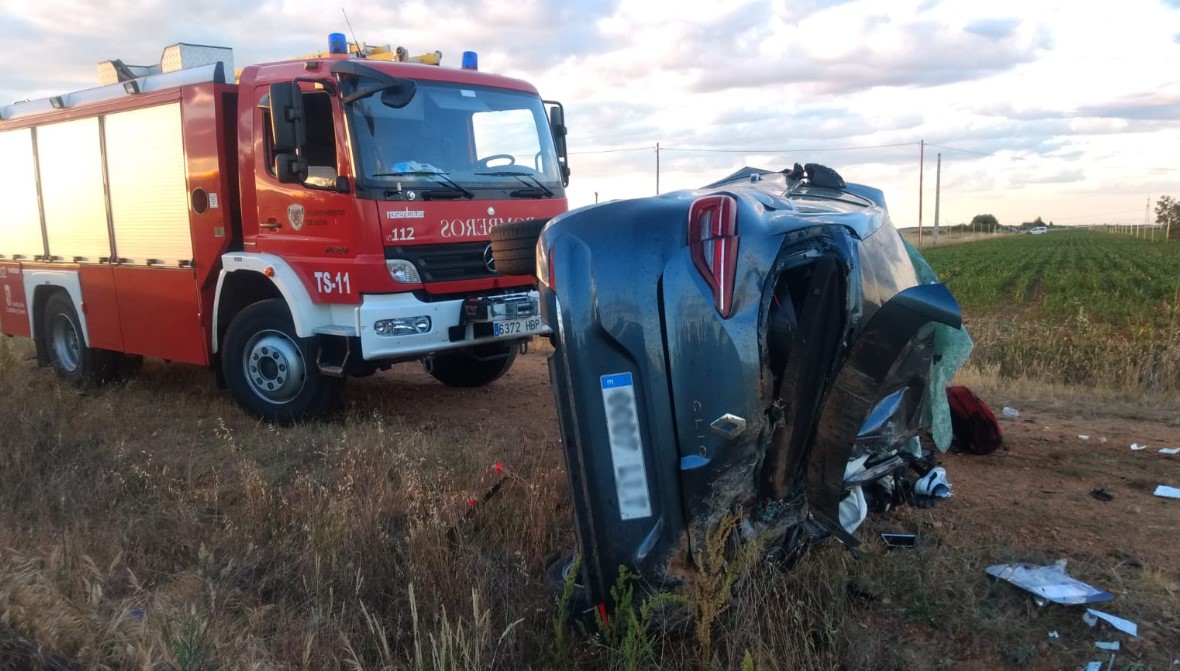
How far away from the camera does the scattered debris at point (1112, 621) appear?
313cm

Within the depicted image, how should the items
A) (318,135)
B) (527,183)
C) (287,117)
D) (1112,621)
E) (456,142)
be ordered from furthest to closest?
(527,183) → (456,142) → (318,135) → (287,117) → (1112,621)

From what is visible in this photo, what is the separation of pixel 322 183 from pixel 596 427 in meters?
4.21

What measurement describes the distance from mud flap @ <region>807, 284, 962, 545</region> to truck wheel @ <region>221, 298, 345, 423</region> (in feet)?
A: 15.0

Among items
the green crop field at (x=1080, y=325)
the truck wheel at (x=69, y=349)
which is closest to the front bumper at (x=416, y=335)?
the truck wheel at (x=69, y=349)

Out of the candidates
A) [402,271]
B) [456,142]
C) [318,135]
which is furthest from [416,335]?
[318,135]

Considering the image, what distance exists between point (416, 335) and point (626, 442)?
381 centimetres

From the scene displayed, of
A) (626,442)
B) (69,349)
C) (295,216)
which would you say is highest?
(295,216)

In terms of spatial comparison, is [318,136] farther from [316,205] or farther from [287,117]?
[316,205]

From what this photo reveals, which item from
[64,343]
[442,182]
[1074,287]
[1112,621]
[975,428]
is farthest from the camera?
[1074,287]

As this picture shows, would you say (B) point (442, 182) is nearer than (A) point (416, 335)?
No

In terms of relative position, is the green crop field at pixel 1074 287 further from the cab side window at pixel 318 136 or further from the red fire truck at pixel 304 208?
the cab side window at pixel 318 136

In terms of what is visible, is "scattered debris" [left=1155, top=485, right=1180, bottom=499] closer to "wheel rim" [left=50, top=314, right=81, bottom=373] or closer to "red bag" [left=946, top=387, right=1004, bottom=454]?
"red bag" [left=946, top=387, right=1004, bottom=454]

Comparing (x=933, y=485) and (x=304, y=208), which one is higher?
(x=304, y=208)

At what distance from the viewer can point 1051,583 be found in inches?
135
